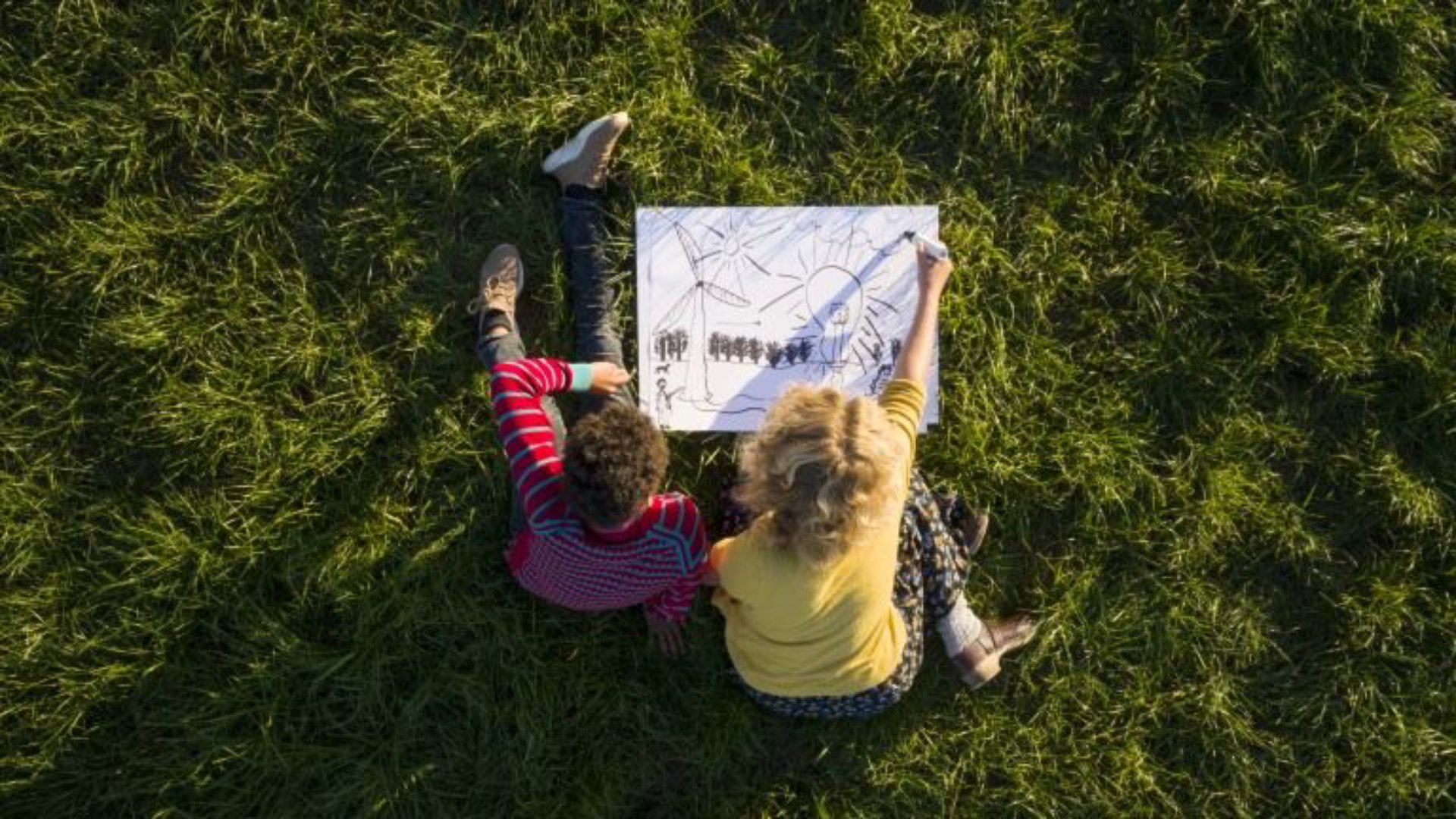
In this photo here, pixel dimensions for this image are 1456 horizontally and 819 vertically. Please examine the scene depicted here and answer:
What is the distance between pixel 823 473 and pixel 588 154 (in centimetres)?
135

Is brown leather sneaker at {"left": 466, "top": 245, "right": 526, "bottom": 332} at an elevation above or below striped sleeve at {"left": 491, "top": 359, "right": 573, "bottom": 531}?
above

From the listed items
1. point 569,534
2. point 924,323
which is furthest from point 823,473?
point 924,323

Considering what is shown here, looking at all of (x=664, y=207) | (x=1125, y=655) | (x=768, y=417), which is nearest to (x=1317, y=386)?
(x=1125, y=655)

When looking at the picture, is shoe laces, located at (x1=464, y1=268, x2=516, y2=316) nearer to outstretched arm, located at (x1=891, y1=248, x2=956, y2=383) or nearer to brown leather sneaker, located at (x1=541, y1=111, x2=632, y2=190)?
brown leather sneaker, located at (x1=541, y1=111, x2=632, y2=190)

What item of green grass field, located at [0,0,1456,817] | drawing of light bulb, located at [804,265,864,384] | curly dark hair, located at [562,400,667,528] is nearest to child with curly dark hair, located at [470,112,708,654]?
curly dark hair, located at [562,400,667,528]

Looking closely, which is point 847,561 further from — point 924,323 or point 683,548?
point 924,323

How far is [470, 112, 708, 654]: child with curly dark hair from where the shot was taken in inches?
98.0

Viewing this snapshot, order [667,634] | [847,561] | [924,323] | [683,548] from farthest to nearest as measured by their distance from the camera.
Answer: [667,634], [924,323], [683,548], [847,561]

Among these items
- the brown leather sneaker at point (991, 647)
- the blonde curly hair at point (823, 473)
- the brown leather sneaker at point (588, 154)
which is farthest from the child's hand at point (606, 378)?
the brown leather sneaker at point (991, 647)

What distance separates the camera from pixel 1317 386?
3.36 meters

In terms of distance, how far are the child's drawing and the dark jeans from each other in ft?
0.35

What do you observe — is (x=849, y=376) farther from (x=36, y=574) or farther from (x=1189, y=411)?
(x=36, y=574)

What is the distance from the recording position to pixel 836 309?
3254 mm

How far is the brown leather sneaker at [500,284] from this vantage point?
3094 mm
